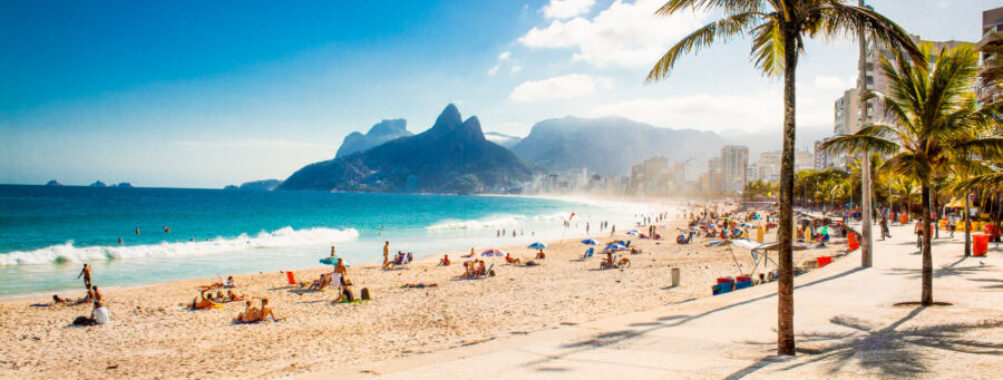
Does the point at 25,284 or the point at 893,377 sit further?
the point at 25,284

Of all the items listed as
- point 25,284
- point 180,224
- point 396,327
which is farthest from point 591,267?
point 180,224

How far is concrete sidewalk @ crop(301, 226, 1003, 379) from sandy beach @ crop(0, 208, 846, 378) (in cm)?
196

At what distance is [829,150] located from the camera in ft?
29.2

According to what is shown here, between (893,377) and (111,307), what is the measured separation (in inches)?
744

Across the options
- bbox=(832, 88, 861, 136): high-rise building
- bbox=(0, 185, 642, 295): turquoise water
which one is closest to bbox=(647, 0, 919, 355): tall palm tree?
bbox=(0, 185, 642, 295): turquoise water

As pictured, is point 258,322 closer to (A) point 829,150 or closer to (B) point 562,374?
(B) point 562,374

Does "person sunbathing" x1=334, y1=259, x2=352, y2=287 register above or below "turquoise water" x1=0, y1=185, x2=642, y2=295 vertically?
above

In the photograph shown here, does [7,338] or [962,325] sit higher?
[962,325]

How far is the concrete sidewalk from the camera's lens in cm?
545

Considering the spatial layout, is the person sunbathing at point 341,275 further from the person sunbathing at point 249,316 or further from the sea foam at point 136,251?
the sea foam at point 136,251

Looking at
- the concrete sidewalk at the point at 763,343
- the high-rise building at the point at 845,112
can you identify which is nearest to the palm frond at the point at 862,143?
the concrete sidewalk at the point at 763,343

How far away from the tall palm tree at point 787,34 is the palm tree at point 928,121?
111 inches

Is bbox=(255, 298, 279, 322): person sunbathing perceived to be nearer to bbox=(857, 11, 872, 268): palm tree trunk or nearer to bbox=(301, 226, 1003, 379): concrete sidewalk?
bbox=(301, 226, 1003, 379): concrete sidewalk

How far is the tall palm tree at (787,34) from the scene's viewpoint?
542 cm
